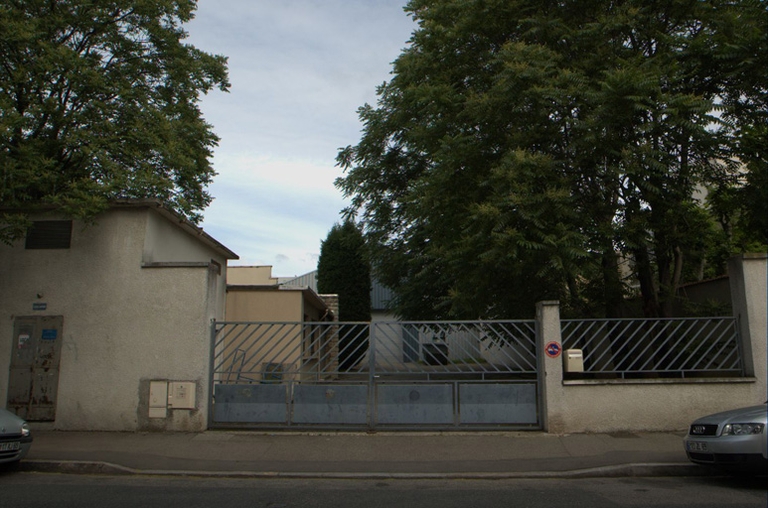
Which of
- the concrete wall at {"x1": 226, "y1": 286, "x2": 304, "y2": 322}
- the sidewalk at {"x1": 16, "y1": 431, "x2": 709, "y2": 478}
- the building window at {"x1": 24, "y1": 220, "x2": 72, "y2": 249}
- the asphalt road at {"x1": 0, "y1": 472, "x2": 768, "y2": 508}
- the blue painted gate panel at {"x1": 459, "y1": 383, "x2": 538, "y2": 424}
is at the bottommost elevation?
the asphalt road at {"x1": 0, "y1": 472, "x2": 768, "y2": 508}

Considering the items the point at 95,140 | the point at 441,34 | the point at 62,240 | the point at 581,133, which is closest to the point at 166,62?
the point at 95,140

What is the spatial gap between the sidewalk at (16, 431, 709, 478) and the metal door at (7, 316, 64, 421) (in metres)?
0.55

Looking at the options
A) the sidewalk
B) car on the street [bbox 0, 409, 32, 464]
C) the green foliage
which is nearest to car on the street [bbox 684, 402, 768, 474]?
the sidewalk

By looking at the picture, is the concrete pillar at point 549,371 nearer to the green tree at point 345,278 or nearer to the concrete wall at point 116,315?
the concrete wall at point 116,315

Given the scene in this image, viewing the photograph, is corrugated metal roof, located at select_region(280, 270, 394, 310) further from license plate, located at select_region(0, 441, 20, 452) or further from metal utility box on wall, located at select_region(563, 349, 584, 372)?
license plate, located at select_region(0, 441, 20, 452)

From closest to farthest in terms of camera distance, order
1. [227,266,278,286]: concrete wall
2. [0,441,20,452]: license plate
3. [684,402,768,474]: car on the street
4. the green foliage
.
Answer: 1. [684,402,768,474]: car on the street
2. [0,441,20,452]: license plate
3. [227,266,278,286]: concrete wall
4. the green foliage

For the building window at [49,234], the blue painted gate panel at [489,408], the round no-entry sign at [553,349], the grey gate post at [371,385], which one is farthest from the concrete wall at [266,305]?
the round no-entry sign at [553,349]

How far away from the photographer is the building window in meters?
11.1

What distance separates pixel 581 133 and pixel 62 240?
9923 millimetres

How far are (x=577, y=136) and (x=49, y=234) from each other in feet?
33.2

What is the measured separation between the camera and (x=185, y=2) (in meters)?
13.5

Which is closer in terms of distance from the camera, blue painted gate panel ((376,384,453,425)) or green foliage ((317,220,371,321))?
blue painted gate panel ((376,384,453,425))

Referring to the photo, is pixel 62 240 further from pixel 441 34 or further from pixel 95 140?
pixel 441 34

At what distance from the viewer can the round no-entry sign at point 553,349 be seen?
10.4m
